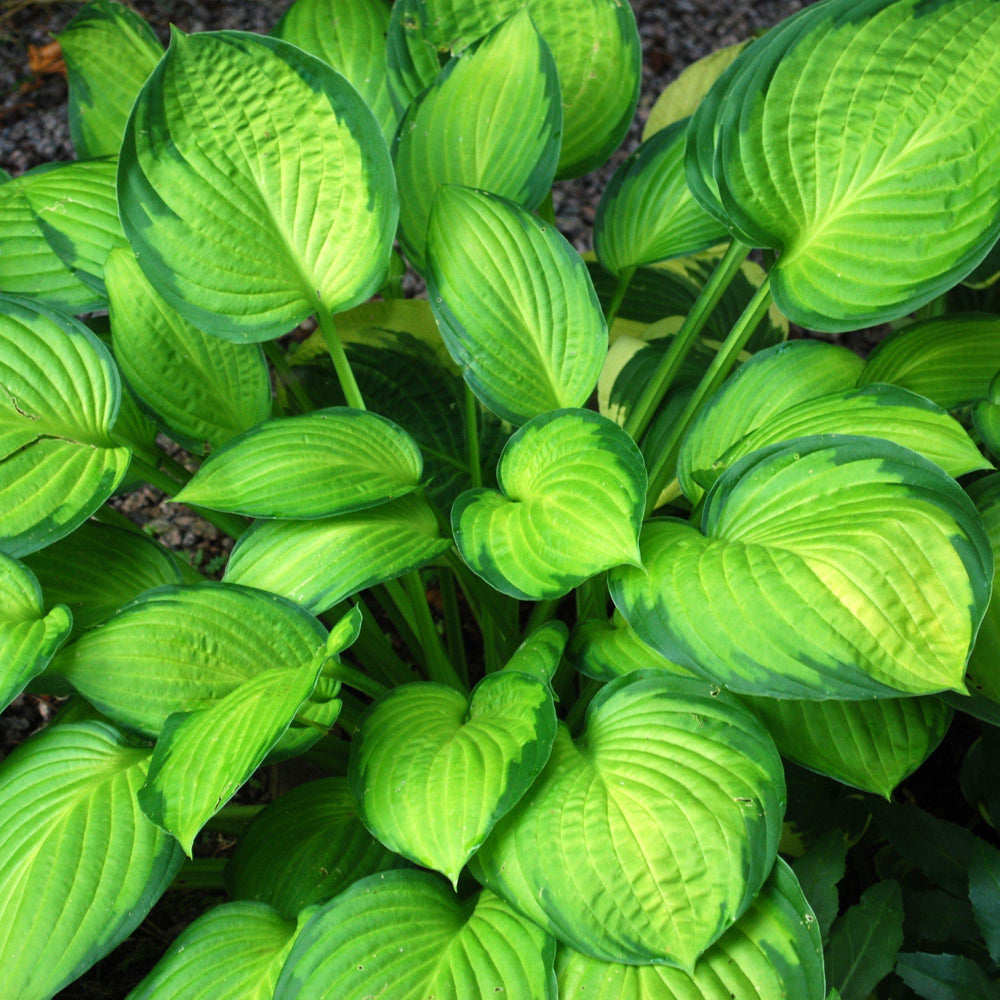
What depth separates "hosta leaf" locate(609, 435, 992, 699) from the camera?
2.22ft

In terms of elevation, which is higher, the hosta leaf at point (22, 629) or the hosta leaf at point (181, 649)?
the hosta leaf at point (22, 629)

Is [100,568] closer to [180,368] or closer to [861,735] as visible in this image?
[180,368]

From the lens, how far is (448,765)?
746 mm

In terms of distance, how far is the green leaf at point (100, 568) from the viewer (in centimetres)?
90

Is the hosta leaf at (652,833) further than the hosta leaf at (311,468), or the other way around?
the hosta leaf at (311,468)

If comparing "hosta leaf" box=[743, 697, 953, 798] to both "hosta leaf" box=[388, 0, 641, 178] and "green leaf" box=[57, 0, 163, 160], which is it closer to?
"hosta leaf" box=[388, 0, 641, 178]

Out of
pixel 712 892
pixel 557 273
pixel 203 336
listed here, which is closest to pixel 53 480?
pixel 203 336

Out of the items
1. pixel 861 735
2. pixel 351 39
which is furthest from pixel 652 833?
pixel 351 39

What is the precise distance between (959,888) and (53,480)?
97 centimetres

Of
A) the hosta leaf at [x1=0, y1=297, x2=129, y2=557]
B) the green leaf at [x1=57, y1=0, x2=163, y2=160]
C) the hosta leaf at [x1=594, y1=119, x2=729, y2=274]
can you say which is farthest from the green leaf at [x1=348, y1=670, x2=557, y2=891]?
the green leaf at [x1=57, y1=0, x2=163, y2=160]

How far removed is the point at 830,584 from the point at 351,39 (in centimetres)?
89

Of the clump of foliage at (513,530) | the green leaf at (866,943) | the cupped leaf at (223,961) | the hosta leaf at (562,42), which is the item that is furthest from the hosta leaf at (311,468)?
the green leaf at (866,943)

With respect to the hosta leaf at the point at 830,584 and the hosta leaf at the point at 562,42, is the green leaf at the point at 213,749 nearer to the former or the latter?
the hosta leaf at the point at 830,584

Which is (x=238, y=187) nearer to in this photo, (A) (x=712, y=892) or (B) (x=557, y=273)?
(B) (x=557, y=273)
